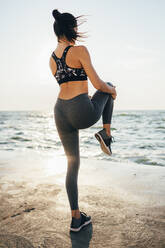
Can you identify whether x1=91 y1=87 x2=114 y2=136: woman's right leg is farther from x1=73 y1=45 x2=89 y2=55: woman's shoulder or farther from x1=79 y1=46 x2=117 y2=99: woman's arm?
x1=73 y1=45 x2=89 y2=55: woman's shoulder

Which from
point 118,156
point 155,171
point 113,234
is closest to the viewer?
point 113,234

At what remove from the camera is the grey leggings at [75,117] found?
7.82 ft

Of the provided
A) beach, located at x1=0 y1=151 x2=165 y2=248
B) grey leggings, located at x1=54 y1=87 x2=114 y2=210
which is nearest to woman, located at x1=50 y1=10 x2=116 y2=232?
grey leggings, located at x1=54 y1=87 x2=114 y2=210

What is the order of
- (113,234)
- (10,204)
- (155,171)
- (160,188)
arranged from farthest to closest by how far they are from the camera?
1. (155,171)
2. (160,188)
3. (10,204)
4. (113,234)

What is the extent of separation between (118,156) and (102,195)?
13.5 feet

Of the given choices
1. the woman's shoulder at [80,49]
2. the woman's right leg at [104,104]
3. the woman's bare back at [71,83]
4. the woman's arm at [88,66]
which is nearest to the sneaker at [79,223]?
the woman's right leg at [104,104]

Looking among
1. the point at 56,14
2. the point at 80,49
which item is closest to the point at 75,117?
the point at 80,49

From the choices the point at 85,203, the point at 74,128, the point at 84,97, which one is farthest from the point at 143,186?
the point at 84,97

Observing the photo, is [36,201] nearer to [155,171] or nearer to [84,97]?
[84,97]

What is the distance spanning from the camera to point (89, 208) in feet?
10.5

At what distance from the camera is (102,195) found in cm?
363

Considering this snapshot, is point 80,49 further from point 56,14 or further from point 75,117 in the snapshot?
point 75,117

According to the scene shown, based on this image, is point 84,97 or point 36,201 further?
point 36,201

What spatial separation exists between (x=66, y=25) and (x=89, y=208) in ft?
7.65
